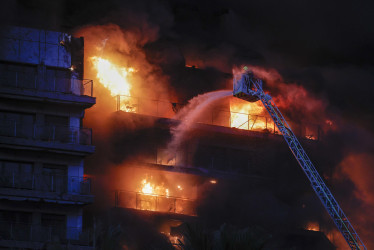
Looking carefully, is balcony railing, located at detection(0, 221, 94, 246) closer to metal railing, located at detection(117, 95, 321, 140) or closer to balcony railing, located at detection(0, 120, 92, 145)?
balcony railing, located at detection(0, 120, 92, 145)

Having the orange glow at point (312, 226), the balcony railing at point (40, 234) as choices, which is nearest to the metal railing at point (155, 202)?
the balcony railing at point (40, 234)

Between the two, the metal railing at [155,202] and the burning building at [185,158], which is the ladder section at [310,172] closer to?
the burning building at [185,158]

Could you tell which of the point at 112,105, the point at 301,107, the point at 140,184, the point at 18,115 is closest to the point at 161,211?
the point at 140,184

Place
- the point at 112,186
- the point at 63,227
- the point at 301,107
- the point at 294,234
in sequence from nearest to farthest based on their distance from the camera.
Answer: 1. the point at 63,227
2. the point at 112,186
3. the point at 294,234
4. the point at 301,107

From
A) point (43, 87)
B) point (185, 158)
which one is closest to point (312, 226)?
point (185, 158)

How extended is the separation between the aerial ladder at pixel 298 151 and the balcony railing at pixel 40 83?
43.0ft

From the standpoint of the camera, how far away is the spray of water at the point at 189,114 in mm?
65438

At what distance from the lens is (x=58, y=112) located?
192 feet

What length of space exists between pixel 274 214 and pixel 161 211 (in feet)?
34.3

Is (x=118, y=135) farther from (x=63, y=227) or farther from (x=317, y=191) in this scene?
(x=317, y=191)

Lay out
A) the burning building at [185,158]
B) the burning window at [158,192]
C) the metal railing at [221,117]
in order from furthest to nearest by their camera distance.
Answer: the metal railing at [221,117], the burning building at [185,158], the burning window at [158,192]

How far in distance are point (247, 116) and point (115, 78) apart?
13.0 m

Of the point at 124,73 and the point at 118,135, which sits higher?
the point at 124,73

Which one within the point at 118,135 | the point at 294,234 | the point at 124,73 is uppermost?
the point at 124,73
